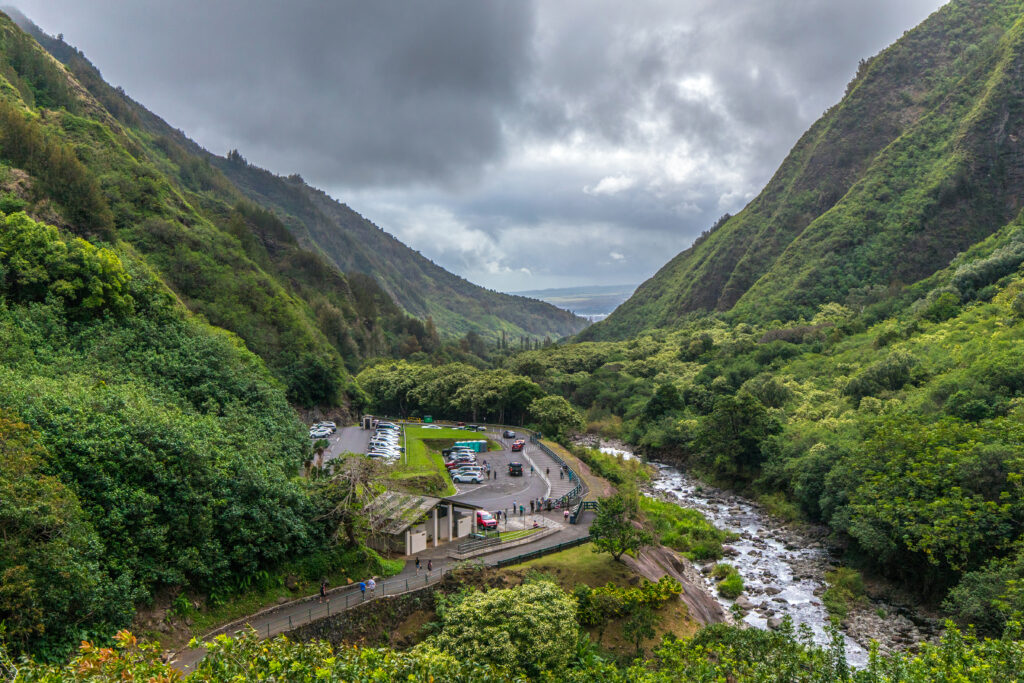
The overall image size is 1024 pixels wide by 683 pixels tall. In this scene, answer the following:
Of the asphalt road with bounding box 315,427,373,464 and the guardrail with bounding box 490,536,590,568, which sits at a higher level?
the asphalt road with bounding box 315,427,373,464

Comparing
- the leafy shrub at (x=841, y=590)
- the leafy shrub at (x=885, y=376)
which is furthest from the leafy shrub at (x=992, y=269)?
the leafy shrub at (x=841, y=590)

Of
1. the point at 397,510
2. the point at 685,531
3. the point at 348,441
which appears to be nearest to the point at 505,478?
the point at 685,531

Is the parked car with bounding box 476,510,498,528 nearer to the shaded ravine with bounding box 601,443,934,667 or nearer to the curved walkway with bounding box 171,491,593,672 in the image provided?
the curved walkway with bounding box 171,491,593,672

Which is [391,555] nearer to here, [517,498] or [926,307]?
[517,498]

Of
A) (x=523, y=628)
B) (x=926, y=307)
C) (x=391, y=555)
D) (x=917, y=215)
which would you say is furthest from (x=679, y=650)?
(x=917, y=215)

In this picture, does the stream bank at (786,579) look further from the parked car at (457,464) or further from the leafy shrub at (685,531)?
the parked car at (457,464)

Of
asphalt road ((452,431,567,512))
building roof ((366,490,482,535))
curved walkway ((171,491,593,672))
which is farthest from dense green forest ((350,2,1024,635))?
building roof ((366,490,482,535))
